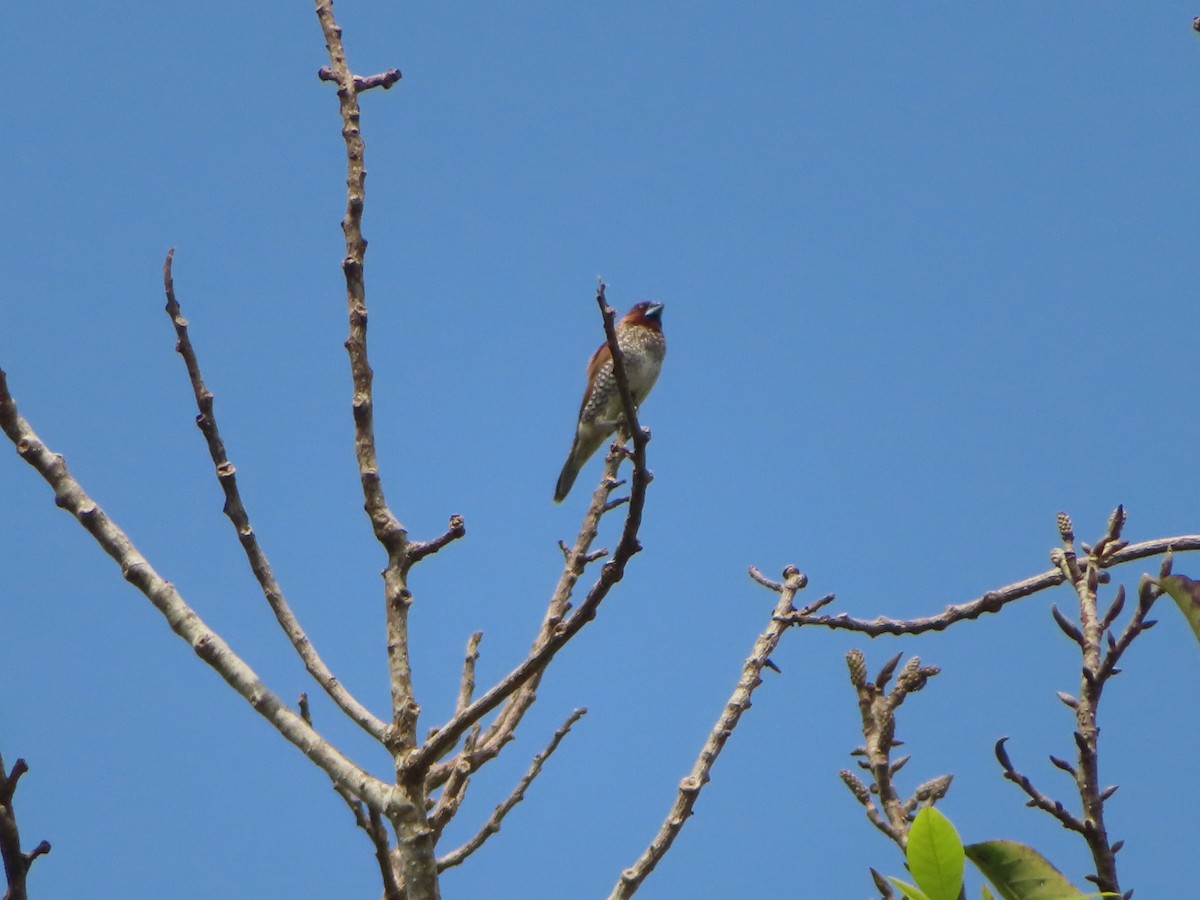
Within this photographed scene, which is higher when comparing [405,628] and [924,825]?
[405,628]

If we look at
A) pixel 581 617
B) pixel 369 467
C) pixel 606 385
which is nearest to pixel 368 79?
pixel 369 467

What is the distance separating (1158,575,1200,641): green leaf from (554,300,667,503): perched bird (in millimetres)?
9446

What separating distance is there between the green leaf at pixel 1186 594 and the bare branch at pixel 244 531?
1.40 metres

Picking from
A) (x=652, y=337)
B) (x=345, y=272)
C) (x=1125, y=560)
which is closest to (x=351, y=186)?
(x=345, y=272)

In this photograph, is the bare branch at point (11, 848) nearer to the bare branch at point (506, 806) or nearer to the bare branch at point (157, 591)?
the bare branch at point (157, 591)

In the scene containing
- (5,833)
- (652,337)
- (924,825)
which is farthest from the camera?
(652,337)

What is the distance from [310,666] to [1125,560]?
1569mm

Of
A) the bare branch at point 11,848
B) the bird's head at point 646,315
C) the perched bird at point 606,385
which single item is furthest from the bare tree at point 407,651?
the bird's head at point 646,315

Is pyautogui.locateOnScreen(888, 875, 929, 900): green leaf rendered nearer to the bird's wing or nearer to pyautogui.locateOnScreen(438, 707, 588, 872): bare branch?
pyautogui.locateOnScreen(438, 707, 588, 872): bare branch

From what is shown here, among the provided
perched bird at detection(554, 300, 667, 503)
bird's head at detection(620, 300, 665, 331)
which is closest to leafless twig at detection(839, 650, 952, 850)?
perched bird at detection(554, 300, 667, 503)

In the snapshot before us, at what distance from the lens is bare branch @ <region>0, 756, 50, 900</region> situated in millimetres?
1989

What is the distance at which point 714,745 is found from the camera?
297cm

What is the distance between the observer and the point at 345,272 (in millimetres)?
2746

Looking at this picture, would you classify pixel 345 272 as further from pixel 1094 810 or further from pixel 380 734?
pixel 1094 810
